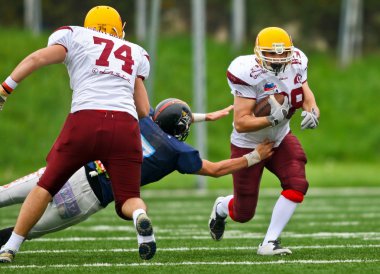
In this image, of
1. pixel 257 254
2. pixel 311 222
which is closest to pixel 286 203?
pixel 257 254

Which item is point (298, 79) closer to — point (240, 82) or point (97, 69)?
point (240, 82)

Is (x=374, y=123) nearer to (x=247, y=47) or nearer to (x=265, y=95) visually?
(x=247, y=47)

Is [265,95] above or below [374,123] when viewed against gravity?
above

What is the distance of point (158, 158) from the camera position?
19.5 ft

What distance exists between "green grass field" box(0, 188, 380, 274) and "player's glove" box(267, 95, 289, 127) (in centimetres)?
81

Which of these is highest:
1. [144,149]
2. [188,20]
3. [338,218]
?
[144,149]

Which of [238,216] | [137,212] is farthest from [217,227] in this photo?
[137,212]

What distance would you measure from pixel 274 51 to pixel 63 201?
1.56 m

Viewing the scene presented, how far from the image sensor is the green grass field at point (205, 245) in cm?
552

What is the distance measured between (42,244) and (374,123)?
14895mm

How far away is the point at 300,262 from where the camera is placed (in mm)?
5719

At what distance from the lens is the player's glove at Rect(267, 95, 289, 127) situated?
20.8 feet

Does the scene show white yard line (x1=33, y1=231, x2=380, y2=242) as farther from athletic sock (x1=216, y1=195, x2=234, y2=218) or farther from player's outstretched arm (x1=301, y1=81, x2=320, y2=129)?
player's outstretched arm (x1=301, y1=81, x2=320, y2=129)

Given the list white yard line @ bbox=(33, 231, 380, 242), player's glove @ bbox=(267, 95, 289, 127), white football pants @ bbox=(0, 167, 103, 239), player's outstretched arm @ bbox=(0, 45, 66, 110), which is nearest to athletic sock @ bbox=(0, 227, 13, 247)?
white football pants @ bbox=(0, 167, 103, 239)
